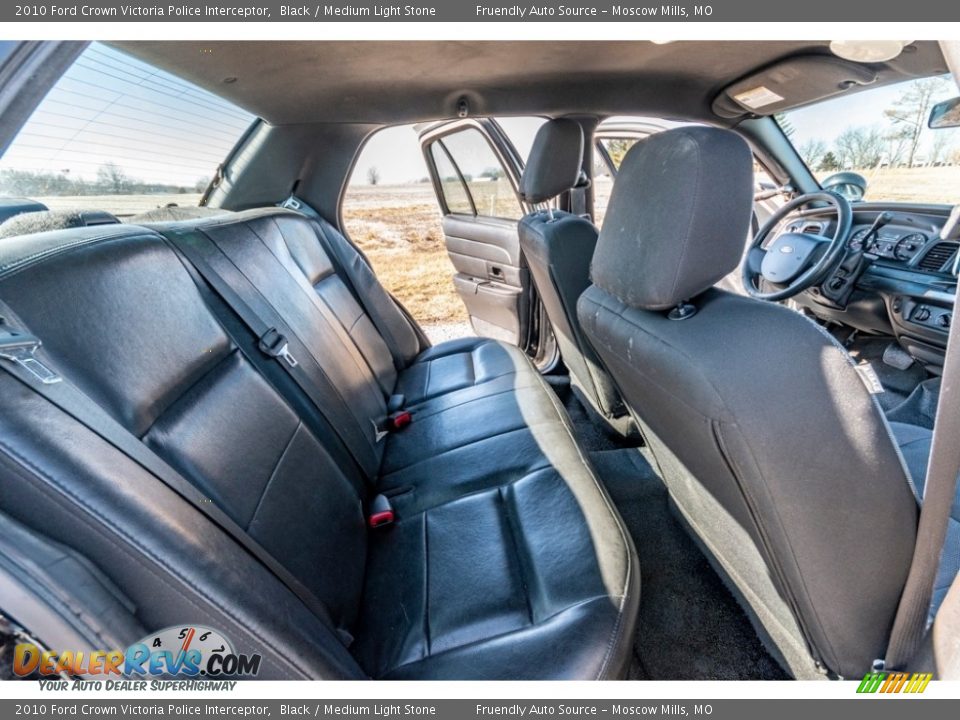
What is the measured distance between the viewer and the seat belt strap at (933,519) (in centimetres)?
66

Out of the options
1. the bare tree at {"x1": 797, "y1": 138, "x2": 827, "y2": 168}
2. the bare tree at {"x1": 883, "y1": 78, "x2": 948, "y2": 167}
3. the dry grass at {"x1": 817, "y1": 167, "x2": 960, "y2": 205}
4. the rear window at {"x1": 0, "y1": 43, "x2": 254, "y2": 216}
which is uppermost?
the rear window at {"x1": 0, "y1": 43, "x2": 254, "y2": 216}

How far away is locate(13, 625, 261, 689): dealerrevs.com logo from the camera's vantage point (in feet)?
1.83

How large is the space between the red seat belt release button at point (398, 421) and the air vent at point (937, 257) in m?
1.79

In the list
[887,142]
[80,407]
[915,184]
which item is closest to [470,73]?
[887,142]

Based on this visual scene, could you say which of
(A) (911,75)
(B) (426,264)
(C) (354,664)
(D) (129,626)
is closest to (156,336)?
(D) (129,626)

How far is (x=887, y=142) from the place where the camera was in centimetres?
183

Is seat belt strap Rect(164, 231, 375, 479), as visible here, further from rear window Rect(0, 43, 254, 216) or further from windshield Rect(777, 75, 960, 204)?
windshield Rect(777, 75, 960, 204)

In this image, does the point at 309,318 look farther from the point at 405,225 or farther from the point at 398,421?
the point at 405,225

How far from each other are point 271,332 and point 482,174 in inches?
78.6

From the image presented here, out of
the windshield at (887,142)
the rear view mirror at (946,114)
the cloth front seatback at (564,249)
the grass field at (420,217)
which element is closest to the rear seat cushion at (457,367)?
the cloth front seatback at (564,249)

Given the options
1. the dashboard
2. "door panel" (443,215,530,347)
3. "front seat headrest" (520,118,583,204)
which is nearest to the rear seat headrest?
"front seat headrest" (520,118,583,204)

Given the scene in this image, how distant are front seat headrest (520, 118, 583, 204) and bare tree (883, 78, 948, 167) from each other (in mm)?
1108
